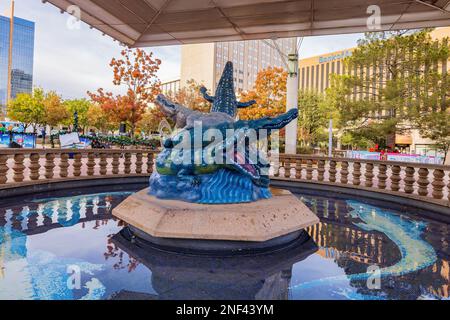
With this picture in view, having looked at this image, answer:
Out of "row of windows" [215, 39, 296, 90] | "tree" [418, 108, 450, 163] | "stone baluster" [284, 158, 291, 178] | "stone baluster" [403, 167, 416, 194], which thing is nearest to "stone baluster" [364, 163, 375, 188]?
"stone baluster" [403, 167, 416, 194]

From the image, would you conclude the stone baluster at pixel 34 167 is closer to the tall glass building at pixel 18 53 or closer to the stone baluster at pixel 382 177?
the stone baluster at pixel 382 177

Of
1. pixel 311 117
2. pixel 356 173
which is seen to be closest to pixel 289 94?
pixel 356 173

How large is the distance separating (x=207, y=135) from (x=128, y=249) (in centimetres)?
217

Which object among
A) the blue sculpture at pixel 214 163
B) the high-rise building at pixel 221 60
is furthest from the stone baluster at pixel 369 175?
the high-rise building at pixel 221 60

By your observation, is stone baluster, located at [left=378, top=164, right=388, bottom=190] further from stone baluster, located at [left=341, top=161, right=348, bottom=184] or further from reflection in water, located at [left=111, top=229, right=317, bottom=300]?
reflection in water, located at [left=111, top=229, right=317, bottom=300]

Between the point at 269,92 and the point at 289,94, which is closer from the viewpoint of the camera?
the point at 289,94

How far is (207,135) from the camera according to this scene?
4.86 meters

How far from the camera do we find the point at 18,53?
82.9m

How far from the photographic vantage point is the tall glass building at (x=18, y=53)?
263 feet

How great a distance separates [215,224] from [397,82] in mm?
23509

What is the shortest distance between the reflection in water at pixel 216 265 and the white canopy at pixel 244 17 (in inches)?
202

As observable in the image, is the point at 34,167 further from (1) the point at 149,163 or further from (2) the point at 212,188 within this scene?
(2) the point at 212,188

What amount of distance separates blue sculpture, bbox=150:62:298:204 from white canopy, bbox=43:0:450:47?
12.3 ft

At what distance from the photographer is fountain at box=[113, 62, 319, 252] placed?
12.7 feet
